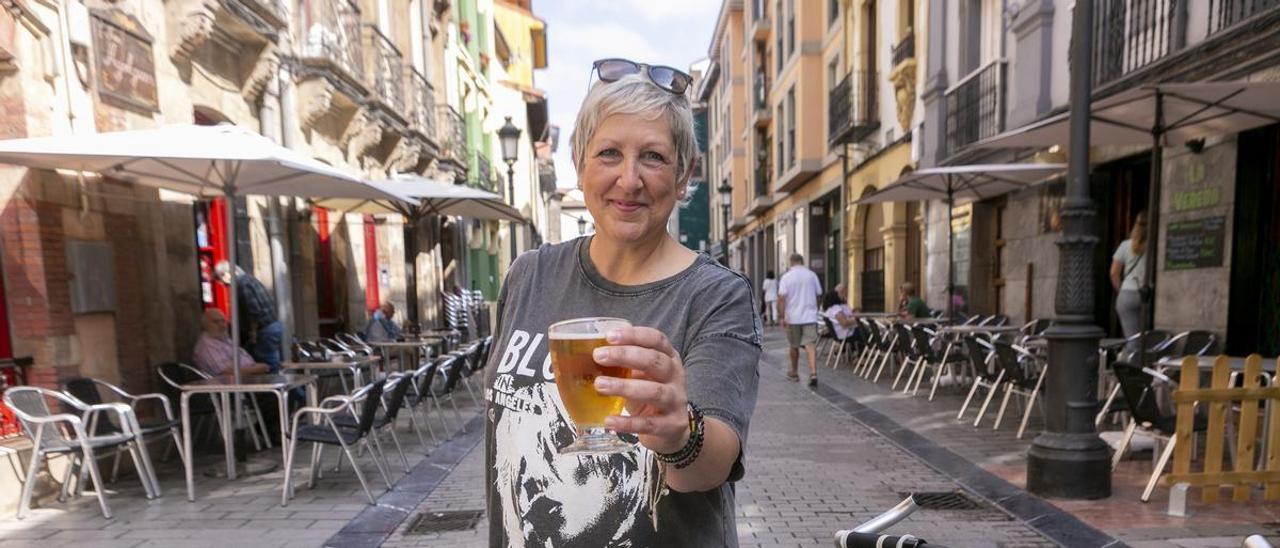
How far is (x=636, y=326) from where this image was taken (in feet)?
3.15

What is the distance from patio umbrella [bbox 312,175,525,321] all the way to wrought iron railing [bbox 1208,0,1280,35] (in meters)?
7.71

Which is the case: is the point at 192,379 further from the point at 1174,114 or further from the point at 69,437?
the point at 1174,114

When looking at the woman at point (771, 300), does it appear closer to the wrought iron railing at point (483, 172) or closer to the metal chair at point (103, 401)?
the wrought iron railing at point (483, 172)

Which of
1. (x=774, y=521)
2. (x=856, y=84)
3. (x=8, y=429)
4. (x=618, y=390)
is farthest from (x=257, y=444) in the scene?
(x=856, y=84)

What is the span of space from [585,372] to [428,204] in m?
9.05

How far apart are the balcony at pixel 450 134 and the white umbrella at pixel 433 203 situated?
21.7 ft

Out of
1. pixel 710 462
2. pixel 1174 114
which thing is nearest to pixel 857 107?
pixel 1174 114

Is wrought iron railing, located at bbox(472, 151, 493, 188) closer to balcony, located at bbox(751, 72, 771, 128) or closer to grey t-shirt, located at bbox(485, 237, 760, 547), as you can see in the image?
balcony, located at bbox(751, 72, 771, 128)

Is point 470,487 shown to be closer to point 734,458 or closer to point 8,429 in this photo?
point 8,429

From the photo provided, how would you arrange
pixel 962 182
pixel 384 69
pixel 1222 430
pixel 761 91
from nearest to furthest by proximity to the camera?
1. pixel 1222 430
2. pixel 962 182
3. pixel 384 69
4. pixel 761 91

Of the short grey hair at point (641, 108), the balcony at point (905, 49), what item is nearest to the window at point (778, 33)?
the balcony at point (905, 49)

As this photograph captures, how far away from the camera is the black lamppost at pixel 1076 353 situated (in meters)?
4.02

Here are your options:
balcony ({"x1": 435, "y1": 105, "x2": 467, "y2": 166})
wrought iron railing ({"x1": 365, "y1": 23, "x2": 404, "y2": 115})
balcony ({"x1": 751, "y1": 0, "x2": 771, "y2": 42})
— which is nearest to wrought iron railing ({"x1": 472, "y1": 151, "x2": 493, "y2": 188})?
balcony ({"x1": 435, "y1": 105, "x2": 467, "y2": 166})

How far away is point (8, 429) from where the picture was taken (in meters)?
4.54
